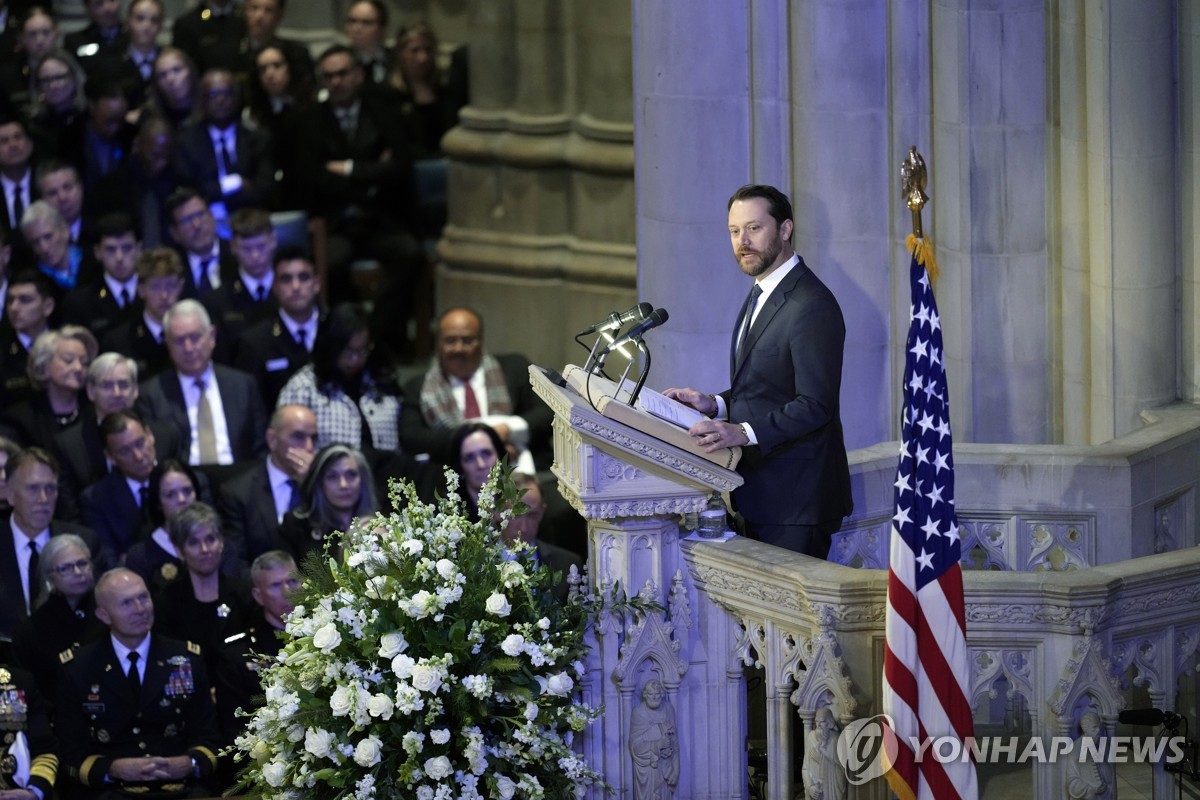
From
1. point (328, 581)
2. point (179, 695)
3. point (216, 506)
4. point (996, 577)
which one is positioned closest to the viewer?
point (996, 577)

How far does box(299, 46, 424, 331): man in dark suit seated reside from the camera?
46.3ft

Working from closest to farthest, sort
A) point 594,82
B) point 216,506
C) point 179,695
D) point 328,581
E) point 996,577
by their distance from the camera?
point 996,577 → point 328,581 → point 179,695 → point 216,506 → point 594,82

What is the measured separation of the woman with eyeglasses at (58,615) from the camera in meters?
9.06

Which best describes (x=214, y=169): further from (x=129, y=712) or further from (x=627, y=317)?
(x=627, y=317)

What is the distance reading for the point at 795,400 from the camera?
6.85 m

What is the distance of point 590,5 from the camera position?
13.3 m

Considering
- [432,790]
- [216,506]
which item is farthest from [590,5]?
[432,790]

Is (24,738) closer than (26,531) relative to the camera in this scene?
Yes

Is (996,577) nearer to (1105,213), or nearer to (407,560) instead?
(407,560)

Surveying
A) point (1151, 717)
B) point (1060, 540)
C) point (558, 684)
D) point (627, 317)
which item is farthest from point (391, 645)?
point (1060, 540)

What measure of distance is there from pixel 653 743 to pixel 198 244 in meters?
6.57

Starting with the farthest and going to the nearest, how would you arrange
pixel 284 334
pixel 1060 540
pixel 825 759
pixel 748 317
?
pixel 284 334 → pixel 1060 540 → pixel 748 317 → pixel 825 759

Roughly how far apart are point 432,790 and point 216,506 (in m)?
4.36

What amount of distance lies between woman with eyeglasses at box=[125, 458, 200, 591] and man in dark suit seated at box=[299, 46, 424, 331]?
147 inches
